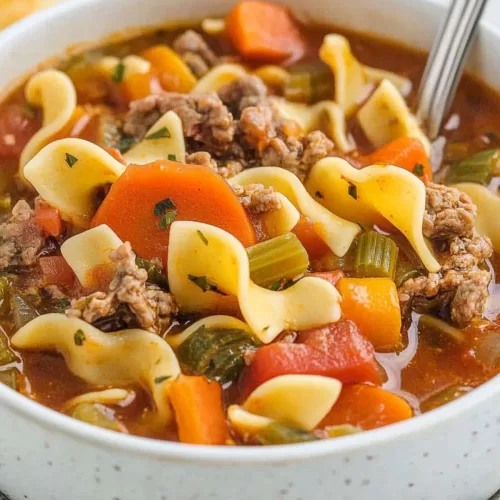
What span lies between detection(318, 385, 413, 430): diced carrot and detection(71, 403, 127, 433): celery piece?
0.75 m

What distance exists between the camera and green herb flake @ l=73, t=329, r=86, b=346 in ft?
10.2

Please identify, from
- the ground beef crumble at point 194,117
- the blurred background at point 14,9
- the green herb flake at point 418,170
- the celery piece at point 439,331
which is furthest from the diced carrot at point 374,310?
the blurred background at point 14,9

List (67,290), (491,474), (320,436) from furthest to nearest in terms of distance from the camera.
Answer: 1. (67,290)
2. (491,474)
3. (320,436)

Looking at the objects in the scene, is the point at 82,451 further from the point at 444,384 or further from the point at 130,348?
the point at 444,384

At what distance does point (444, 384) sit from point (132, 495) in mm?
1305

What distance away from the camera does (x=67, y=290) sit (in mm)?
3496

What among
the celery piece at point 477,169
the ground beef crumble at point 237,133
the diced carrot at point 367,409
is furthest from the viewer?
the celery piece at point 477,169

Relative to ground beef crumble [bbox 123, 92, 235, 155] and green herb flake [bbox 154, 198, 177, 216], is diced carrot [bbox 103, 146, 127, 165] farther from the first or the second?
green herb flake [bbox 154, 198, 177, 216]

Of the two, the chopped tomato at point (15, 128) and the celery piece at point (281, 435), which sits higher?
the celery piece at point (281, 435)

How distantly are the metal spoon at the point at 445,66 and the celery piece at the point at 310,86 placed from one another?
540 mm

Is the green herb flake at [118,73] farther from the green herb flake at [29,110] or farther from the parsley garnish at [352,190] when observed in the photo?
the parsley garnish at [352,190]

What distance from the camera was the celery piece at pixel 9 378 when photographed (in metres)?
3.14

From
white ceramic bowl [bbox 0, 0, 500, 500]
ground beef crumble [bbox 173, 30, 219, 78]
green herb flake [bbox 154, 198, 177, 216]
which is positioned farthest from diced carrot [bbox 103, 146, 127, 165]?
white ceramic bowl [bbox 0, 0, 500, 500]

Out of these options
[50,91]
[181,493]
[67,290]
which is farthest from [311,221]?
[50,91]
